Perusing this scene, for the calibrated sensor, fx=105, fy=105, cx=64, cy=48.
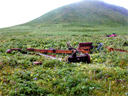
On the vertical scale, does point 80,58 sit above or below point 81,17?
below

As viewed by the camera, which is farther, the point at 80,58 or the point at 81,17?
the point at 81,17

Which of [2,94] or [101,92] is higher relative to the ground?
[2,94]

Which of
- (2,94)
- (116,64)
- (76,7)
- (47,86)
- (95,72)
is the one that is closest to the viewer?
(2,94)

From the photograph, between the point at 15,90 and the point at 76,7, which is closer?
the point at 15,90

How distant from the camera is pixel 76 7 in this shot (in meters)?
91.8

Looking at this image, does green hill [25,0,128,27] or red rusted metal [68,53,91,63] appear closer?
red rusted metal [68,53,91,63]

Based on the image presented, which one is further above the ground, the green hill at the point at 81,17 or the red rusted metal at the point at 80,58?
the green hill at the point at 81,17

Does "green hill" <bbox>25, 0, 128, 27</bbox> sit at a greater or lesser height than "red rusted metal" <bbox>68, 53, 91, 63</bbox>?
greater

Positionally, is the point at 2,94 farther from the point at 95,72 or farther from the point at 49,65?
the point at 95,72

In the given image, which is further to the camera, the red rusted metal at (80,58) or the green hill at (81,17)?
the green hill at (81,17)

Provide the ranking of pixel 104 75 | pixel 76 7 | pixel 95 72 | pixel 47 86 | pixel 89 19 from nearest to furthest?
pixel 47 86
pixel 104 75
pixel 95 72
pixel 89 19
pixel 76 7

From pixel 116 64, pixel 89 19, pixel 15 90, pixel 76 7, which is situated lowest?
pixel 116 64

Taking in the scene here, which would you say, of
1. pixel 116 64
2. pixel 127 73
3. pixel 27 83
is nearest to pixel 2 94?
pixel 27 83

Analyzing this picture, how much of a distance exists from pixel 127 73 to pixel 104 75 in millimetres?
1222
